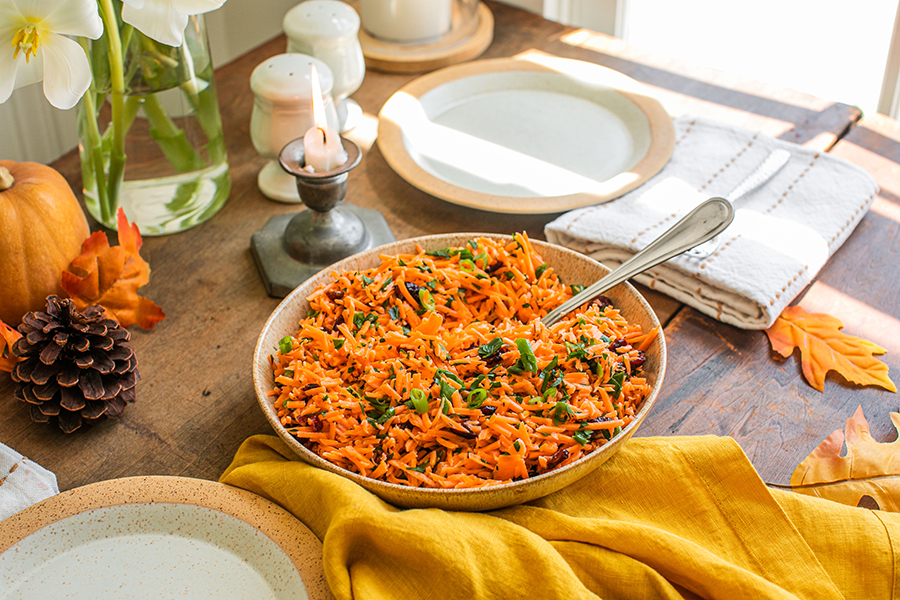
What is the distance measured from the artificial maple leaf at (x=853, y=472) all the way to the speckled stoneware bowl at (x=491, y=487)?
0.79 ft

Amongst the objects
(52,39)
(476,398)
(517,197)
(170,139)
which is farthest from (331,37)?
(476,398)

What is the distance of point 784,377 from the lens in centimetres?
107

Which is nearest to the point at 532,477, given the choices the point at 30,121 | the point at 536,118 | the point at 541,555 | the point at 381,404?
the point at 541,555

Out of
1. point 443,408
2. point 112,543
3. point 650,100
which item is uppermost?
point 650,100

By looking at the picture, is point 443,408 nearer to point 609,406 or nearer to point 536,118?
point 609,406

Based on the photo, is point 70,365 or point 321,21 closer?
point 70,365

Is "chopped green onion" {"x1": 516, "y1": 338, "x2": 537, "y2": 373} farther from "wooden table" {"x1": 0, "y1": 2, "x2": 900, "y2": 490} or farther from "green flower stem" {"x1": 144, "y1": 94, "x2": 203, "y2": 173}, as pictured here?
"green flower stem" {"x1": 144, "y1": 94, "x2": 203, "y2": 173}

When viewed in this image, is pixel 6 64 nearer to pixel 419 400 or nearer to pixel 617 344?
pixel 419 400

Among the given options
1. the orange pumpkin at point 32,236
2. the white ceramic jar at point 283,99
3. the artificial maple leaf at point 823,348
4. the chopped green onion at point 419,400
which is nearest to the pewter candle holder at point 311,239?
the white ceramic jar at point 283,99

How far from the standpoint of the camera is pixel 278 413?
88 centimetres

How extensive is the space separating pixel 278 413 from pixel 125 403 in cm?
27

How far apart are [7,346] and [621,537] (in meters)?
0.86

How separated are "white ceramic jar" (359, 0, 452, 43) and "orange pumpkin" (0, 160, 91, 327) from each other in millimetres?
1010

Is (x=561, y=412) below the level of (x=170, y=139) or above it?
below
